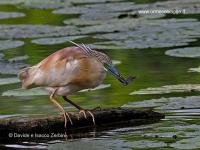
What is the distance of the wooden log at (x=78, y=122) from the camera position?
7164mm

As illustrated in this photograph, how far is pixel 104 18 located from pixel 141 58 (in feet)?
11.9

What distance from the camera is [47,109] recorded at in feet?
26.7

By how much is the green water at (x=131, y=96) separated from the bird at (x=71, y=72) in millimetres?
413

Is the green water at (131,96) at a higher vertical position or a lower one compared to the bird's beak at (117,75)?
lower

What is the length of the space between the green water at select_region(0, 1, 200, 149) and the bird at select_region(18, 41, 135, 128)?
413mm

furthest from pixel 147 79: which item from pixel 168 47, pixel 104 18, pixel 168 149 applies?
pixel 104 18

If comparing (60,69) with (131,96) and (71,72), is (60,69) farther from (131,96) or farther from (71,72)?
(131,96)

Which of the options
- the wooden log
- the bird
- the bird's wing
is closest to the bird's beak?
the bird

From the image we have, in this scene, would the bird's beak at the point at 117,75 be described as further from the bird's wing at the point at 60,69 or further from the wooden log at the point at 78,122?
the wooden log at the point at 78,122

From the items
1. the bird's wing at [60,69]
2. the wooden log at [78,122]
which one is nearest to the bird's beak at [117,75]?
the bird's wing at [60,69]

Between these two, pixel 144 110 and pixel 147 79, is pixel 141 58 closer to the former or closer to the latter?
pixel 147 79

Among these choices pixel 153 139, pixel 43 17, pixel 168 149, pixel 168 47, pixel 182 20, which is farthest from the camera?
pixel 43 17

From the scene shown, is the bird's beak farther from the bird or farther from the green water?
the green water

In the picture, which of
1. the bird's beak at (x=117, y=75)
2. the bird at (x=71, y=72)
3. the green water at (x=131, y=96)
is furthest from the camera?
the bird at (x=71, y=72)
